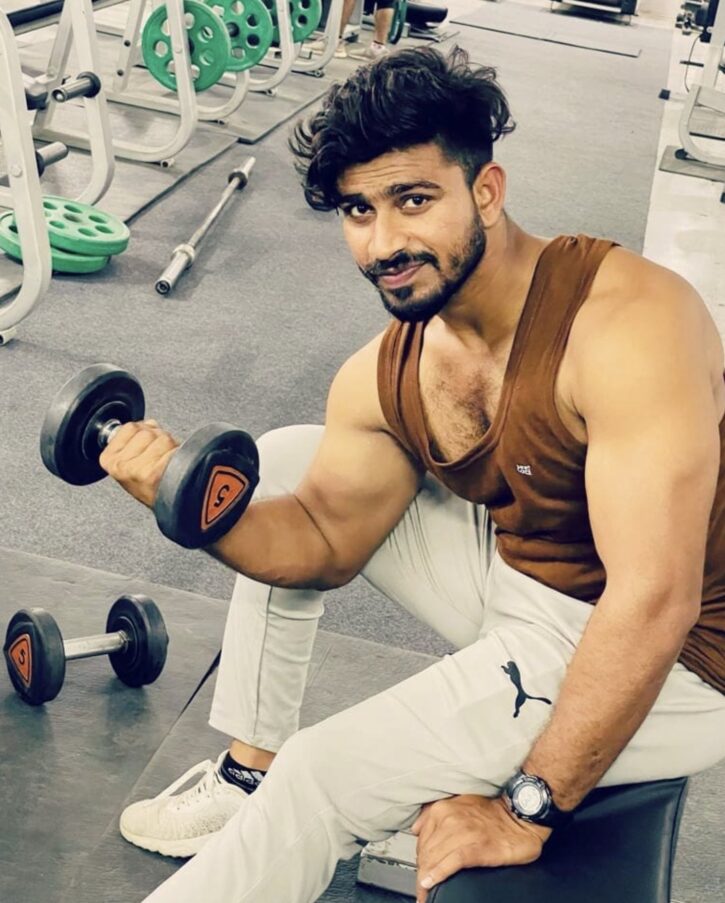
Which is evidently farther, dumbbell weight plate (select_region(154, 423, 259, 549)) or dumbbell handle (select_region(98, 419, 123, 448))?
dumbbell handle (select_region(98, 419, 123, 448))

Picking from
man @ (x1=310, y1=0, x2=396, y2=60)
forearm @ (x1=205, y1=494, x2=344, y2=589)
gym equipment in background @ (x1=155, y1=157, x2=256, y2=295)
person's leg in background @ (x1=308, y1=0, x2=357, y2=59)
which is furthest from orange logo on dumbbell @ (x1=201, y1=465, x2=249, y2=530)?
person's leg in background @ (x1=308, y1=0, x2=357, y2=59)

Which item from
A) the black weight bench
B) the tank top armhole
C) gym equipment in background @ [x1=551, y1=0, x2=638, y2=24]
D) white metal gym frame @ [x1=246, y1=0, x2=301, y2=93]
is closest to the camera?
the black weight bench

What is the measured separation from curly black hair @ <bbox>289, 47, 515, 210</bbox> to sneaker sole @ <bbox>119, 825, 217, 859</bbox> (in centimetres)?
78

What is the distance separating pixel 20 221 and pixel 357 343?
2.99ft

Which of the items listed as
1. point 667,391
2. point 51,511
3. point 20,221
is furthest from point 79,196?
point 667,391

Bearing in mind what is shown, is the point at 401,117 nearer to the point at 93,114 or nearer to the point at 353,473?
the point at 353,473

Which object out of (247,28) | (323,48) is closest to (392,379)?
(247,28)

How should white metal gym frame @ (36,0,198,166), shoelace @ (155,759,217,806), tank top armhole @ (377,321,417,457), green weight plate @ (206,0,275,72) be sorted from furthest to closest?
1. green weight plate @ (206,0,275,72)
2. white metal gym frame @ (36,0,198,166)
3. shoelace @ (155,759,217,806)
4. tank top armhole @ (377,321,417,457)

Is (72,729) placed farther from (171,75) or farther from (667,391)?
(171,75)

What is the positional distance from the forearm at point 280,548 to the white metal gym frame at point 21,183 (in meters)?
1.55

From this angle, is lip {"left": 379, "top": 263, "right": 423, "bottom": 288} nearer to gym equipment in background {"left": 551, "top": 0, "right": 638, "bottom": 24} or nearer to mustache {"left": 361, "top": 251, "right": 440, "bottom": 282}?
mustache {"left": 361, "top": 251, "right": 440, "bottom": 282}

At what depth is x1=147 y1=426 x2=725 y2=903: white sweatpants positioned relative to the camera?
1251mm

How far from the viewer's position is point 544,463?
53.9 inches

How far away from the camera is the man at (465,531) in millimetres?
1250
